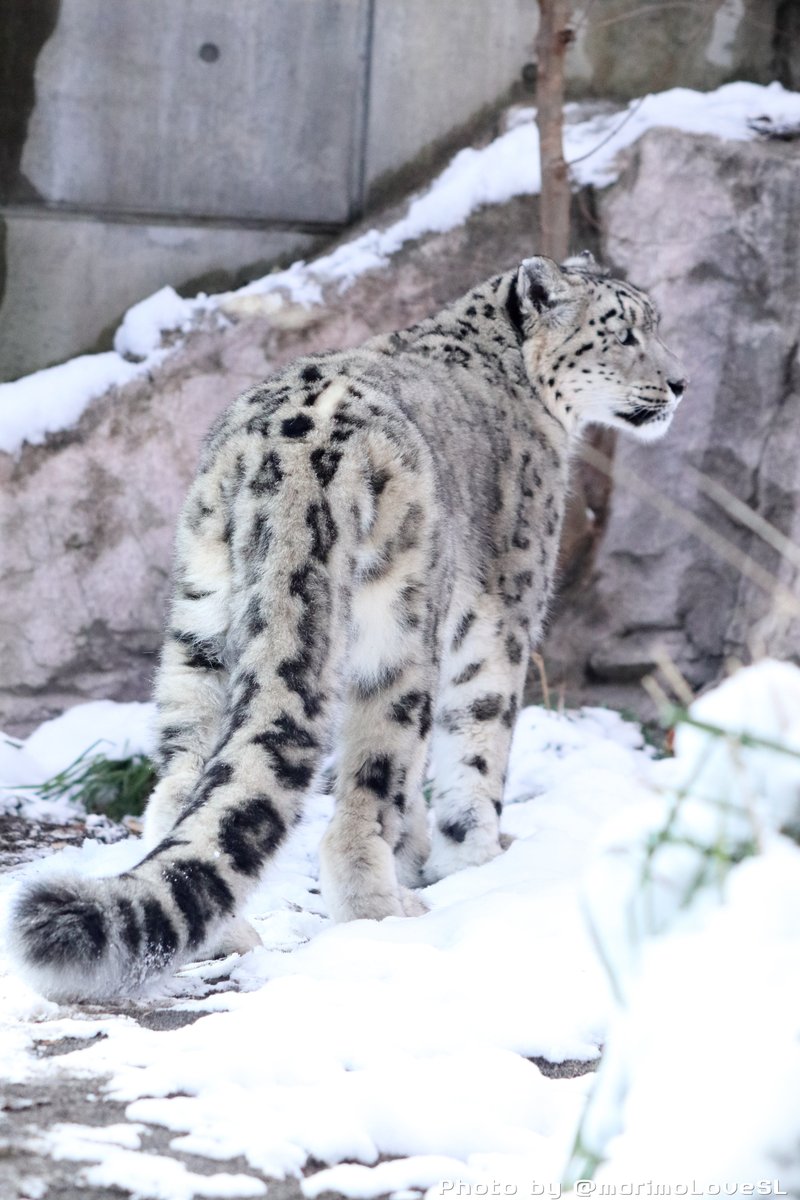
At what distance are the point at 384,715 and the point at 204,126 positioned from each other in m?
3.70

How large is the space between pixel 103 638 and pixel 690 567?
2.68 m

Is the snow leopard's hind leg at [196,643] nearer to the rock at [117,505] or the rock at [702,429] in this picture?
the rock at [117,505]

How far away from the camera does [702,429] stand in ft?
21.4

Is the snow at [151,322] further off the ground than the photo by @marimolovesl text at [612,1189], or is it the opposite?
the snow at [151,322]

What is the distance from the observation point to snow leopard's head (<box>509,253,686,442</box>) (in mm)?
4629

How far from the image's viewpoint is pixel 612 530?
6586 mm

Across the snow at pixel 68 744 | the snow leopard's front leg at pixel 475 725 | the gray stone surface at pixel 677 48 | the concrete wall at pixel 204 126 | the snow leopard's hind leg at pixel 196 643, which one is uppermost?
the gray stone surface at pixel 677 48

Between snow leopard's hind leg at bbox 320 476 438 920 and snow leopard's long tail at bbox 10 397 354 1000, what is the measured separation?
0.20 m

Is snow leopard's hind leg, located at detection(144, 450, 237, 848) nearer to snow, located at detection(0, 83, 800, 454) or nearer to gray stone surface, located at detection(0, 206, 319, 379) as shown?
snow, located at detection(0, 83, 800, 454)

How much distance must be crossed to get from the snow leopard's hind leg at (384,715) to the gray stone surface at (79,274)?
3.20 metres

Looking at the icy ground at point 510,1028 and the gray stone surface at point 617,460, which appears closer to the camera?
the icy ground at point 510,1028

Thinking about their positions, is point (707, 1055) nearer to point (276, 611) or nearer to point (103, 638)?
point (276, 611)

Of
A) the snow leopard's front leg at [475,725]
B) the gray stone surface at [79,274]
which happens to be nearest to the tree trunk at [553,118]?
the gray stone surface at [79,274]

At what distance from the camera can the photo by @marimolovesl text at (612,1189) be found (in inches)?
50.7
